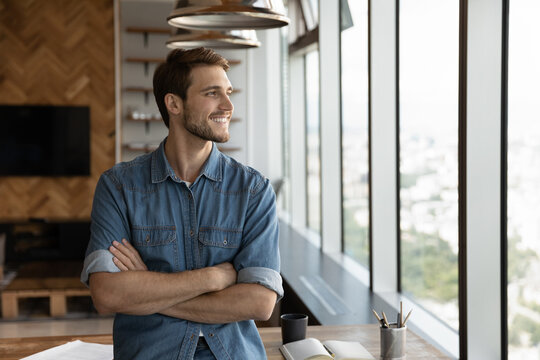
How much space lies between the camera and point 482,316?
8.91ft

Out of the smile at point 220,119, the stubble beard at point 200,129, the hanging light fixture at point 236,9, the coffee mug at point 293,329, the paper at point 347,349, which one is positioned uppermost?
the hanging light fixture at point 236,9

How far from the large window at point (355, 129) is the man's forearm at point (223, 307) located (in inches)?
116

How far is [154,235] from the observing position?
1817 mm

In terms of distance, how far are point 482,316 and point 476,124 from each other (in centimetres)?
80

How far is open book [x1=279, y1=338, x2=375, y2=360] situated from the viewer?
209 centimetres

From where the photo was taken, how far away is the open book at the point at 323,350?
6.85 ft

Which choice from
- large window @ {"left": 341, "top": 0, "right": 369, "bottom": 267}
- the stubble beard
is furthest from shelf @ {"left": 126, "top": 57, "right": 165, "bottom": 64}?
the stubble beard

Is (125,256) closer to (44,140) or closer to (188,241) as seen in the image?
(188,241)

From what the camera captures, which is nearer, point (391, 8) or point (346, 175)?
point (391, 8)

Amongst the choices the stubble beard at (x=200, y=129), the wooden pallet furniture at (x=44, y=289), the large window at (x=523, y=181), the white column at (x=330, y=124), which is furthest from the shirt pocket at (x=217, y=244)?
the wooden pallet furniture at (x=44, y=289)

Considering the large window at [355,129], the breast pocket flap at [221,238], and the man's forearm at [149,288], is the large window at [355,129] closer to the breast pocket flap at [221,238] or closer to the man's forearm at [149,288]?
the breast pocket flap at [221,238]

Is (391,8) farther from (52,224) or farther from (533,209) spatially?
(52,224)

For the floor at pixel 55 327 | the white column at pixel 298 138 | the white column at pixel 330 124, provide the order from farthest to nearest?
the white column at pixel 298 138
the white column at pixel 330 124
the floor at pixel 55 327

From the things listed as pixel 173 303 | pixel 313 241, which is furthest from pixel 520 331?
pixel 313 241
